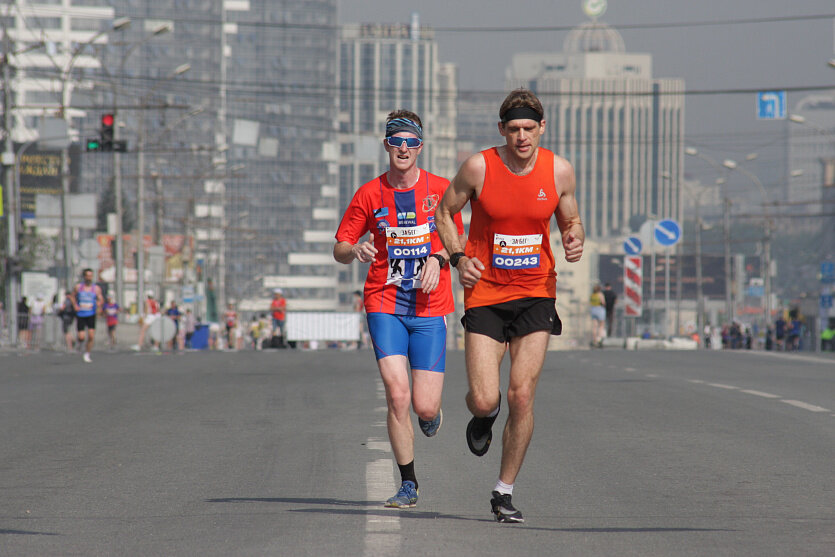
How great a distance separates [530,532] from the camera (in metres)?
6.37

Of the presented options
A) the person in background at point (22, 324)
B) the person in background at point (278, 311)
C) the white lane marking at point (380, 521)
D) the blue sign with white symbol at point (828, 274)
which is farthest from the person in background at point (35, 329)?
the white lane marking at point (380, 521)

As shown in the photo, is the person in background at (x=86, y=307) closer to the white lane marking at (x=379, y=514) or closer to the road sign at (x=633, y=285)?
the road sign at (x=633, y=285)

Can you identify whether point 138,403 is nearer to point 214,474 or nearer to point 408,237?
point 214,474

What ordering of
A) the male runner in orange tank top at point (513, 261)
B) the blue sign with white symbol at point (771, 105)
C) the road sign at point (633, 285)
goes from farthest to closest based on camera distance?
the blue sign with white symbol at point (771, 105) < the road sign at point (633, 285) < the male runner in orange tank top at point (513, 261)

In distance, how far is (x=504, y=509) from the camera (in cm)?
661

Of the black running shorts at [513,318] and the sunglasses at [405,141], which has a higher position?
the sunglasses at [405,141]

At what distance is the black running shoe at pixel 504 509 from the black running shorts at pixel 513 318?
2.37 feet

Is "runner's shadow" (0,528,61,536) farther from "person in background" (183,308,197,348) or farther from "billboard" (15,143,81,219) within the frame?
"billboard" (15,143,81,219)

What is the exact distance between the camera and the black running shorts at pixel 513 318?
6.75 m

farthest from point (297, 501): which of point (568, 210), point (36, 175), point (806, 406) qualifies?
point (36, 175)

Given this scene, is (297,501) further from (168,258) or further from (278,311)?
(168,258)

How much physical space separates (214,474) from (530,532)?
283cm

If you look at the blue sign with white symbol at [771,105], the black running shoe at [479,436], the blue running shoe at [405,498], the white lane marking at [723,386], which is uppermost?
the blue sign with white symbol at [771,105]

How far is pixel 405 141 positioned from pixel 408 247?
53 centimetres
